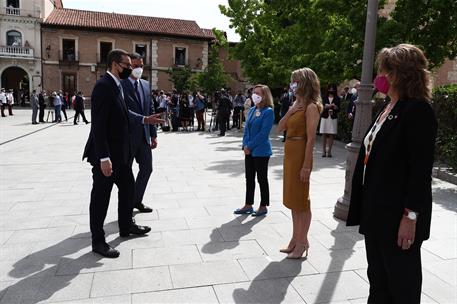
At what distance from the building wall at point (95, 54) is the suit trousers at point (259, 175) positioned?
39.9 metres

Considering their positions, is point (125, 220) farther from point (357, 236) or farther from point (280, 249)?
point (357, 236)

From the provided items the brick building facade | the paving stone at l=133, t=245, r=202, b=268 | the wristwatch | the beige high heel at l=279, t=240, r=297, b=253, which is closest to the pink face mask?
the wristwatch

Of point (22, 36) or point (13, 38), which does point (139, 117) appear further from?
point (13, 38)

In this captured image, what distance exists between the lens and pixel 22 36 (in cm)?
3978

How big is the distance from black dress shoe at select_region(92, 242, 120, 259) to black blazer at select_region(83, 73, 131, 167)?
2.69 ft

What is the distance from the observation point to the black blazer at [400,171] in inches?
84.8

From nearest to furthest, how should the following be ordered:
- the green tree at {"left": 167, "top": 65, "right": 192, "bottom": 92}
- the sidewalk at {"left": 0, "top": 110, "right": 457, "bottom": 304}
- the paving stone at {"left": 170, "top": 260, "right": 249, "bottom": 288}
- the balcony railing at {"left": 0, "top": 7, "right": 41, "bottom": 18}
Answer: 1. the sidewalk at {"left": 0, "top": 110, "right": 457, "bottom": 304}
2. the paving stone at {"left": 170, "top": 260, "right": 249, "bottom": 288}
3. the balcony railing at {"left": 0, "top": 7, "right": 41, "bottom": 18}
4. the green tree at {"left": 167, "top": 65, "right": 192, "bottom": 92}

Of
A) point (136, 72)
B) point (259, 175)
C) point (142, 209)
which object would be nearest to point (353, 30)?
point (259, 175)

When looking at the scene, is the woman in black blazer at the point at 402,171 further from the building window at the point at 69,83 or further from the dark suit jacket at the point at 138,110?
the building window at the point at 69,83

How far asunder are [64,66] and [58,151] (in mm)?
33752

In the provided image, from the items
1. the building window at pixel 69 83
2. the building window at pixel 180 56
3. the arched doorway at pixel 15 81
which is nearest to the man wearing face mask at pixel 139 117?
the building window at pixel 69 83

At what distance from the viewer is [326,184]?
740 centimetres

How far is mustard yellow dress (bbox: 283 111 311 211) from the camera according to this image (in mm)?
3951

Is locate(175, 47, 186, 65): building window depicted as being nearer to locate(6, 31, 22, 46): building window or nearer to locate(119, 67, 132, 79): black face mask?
locate(6, 31, 22, 46): building window
